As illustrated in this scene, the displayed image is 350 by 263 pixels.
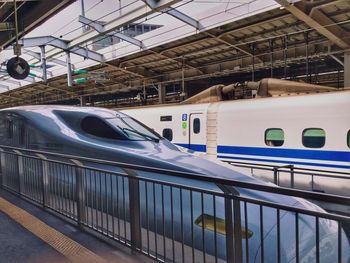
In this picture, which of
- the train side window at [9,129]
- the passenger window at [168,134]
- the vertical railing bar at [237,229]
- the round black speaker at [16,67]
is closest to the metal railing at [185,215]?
the vertical railing bar at [237,229]

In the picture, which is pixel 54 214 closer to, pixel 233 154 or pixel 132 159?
pixel 132 159

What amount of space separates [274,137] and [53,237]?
6.19 metres

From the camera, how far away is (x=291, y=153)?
877 centimetres

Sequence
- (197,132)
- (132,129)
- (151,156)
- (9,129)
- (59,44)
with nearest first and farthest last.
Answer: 1. (151,156)
2. (132,129)
3. (9,129)
4. (197,132)
5. (59,44)

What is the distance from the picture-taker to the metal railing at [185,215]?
291 cm

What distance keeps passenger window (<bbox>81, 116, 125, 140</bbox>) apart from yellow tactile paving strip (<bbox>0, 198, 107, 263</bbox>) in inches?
67.2

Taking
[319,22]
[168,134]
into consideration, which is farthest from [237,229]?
[319,22]

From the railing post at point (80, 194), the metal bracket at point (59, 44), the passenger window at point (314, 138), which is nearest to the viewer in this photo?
the railing post at point (80, 194)

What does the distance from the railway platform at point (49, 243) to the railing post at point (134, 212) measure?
0.13 metres

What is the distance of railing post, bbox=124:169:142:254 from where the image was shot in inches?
150

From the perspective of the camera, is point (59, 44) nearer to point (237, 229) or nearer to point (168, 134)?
point (168, 134)

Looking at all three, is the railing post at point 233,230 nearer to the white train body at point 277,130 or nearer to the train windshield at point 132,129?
the train windshield at point 132,129

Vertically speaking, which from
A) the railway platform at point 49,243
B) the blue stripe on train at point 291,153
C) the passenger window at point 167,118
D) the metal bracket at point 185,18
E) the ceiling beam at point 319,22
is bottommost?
the railway platform at point 49,243

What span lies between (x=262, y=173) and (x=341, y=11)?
6.21 m
